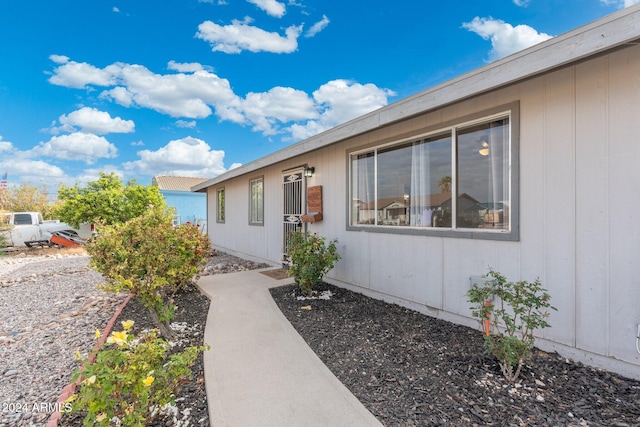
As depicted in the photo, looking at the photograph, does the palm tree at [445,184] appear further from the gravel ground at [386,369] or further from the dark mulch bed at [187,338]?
the dark mulch bed at [187,338]

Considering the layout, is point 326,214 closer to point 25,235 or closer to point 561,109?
point 561,109

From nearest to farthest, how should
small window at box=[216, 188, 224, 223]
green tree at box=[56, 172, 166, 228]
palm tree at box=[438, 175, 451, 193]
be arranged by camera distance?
1. palm tree at box=[438, 175, 451, 193]
2. small window at box=[216, 188, 224, 223]
3. green tree at box=[56, 172, 166, 228]

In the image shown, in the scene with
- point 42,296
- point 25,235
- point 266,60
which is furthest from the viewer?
point 25,235

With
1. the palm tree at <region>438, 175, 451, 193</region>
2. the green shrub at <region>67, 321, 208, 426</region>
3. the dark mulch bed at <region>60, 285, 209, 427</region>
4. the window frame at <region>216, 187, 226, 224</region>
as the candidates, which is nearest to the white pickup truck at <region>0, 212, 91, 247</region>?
the window frame at <region>216, 187, 226, 224</region>

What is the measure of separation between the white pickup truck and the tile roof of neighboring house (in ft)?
35.9

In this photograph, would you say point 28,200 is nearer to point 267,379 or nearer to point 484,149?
point 267,379

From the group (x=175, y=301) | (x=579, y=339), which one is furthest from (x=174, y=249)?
(x=579, y=339)

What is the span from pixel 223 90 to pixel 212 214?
5.38 meters

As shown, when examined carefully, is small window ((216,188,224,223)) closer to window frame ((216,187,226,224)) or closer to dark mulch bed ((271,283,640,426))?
window frame ((216,187,226,224))

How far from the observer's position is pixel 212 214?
1223cm

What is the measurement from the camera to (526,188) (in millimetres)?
2881

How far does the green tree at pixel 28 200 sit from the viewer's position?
17.9 metres

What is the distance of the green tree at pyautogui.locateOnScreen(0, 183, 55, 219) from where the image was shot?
58.7ft

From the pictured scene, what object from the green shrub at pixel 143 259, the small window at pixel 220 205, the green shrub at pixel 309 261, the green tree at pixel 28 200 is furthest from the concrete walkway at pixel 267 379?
the green tree at pixel 28 200
